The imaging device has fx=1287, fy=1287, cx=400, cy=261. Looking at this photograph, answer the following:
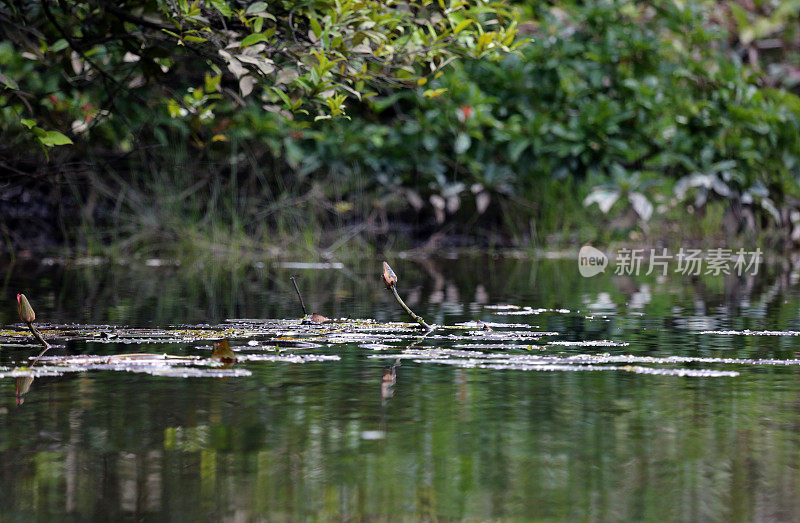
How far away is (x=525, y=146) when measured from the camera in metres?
12.7

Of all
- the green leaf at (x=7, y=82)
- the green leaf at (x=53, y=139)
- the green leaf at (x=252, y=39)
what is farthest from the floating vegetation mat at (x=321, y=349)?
the green leaf at (x=252, y=39)

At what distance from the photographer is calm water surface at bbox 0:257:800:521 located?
2.51 meters

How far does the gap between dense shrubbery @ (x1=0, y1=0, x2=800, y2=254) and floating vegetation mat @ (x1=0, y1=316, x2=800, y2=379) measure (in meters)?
6.83

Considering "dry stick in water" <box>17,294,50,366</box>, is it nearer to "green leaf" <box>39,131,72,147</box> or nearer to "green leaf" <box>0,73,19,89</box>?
"green leaf" <box>39,131,72,147</box>

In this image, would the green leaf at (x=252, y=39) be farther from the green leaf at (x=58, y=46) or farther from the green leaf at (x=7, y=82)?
the green leaf at (x=58, y=46)

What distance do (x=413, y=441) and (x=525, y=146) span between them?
32.1 feet

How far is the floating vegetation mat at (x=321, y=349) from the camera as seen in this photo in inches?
173

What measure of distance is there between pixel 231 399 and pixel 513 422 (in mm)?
856

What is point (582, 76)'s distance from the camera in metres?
13.3

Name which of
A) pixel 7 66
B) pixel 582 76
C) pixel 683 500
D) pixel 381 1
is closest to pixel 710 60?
pixel 582 76

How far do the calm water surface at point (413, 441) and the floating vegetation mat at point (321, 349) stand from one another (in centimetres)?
8

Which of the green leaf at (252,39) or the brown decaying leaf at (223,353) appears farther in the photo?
the green leaf at (252,39)

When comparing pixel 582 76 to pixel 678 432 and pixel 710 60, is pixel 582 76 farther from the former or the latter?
pixel 678 432

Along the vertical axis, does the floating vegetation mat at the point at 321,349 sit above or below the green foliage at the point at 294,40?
below
